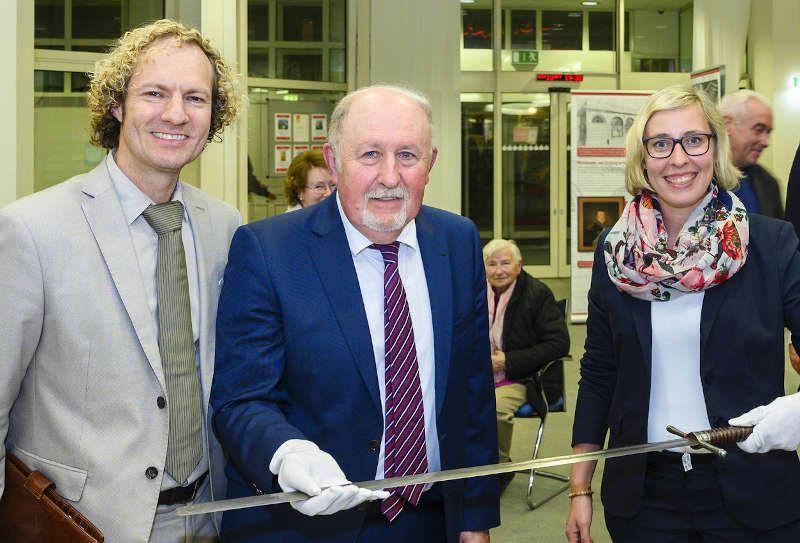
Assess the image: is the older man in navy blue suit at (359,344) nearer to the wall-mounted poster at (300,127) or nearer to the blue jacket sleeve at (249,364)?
the blue jacket sleeve at (249,364)

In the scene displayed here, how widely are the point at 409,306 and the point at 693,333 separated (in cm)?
73

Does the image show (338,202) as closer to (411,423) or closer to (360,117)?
(360,117)

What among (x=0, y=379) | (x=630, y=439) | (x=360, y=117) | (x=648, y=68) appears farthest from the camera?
(x=648, y=68)

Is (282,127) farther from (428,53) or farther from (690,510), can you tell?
(690,510)

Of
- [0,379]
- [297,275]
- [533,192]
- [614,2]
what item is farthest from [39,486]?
[614,2]

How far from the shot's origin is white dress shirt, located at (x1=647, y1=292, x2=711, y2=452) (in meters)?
2.12

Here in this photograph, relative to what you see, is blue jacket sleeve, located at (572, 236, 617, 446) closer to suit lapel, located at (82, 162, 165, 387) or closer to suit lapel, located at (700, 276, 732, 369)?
suit lapel, located at (700, 276, 732, 369)

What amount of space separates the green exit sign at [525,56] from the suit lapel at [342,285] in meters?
12.4

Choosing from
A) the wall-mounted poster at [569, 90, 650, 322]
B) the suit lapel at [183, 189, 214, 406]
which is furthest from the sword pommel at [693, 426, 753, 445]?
the wall-mounted poster at [569, 90, 650, 322]

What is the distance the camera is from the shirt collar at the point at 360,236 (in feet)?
6.40

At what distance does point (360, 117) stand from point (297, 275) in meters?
0.37

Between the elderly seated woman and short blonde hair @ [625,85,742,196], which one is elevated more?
short blonde hair @ [625,85,742,196]

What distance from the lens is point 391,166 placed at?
1875mm

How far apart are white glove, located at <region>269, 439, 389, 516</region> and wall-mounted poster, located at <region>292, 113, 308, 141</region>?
8459 mm
